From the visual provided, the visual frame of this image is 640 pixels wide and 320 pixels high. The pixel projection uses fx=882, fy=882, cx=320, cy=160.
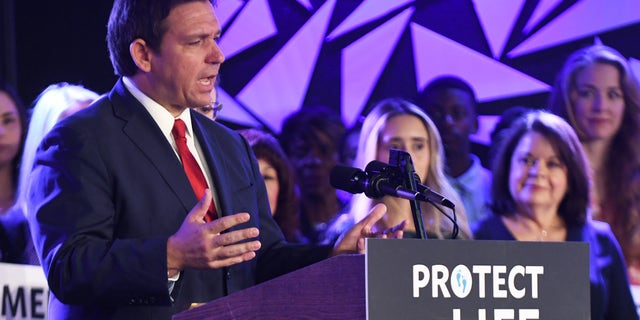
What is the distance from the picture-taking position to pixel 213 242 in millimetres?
2232

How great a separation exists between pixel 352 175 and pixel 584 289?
75cm

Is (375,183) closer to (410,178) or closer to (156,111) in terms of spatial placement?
(410,178)

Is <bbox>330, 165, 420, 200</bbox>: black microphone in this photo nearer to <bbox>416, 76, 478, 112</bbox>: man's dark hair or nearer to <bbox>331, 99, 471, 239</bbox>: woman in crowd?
<bbox>331, 99, 471, 239</bbox>: woman in crowd

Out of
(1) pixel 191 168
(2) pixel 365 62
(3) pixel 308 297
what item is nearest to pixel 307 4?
(2) pixel 365 62

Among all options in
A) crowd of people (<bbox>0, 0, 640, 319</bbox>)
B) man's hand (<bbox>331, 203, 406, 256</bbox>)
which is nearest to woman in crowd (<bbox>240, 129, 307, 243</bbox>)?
crowd of people (<bbox>0, 0, 640, 319</bbox>)

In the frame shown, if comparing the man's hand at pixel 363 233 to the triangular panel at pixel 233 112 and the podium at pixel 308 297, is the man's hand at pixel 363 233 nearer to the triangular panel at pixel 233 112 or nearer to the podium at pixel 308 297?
the podium at pixel 308 297

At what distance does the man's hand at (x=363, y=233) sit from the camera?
2473 mm

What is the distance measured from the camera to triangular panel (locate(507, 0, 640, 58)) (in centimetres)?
462

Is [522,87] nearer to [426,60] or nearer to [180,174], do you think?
[426,60]

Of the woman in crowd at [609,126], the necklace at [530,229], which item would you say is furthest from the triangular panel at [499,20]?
the necklace at [530,229]

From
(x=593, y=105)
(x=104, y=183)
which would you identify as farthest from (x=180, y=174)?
(x=593, y=105)

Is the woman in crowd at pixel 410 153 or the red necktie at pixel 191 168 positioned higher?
the woman in crowd at pixel 410 153

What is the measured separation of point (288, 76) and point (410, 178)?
313 cm

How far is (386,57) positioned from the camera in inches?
203
